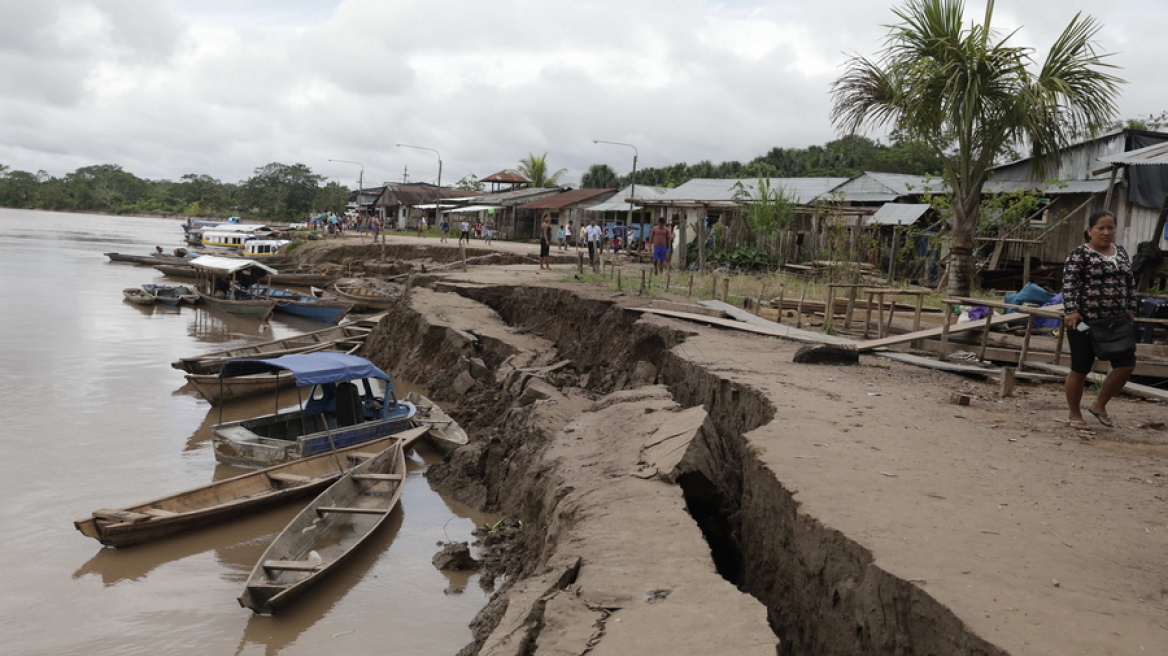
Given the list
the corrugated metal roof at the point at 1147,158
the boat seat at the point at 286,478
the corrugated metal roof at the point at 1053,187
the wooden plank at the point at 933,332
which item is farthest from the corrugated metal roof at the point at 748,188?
the boat seat at the point at 286,478

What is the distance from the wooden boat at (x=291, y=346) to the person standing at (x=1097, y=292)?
1554 centimetres

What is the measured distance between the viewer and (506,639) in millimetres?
4906

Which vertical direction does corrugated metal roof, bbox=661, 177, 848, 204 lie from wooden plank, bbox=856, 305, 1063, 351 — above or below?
above

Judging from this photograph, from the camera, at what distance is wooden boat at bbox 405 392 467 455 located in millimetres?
13797

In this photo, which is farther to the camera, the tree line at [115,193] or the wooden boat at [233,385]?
the tree line at [115,193]

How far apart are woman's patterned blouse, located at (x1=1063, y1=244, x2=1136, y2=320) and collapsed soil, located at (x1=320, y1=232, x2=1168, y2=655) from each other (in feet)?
3.60

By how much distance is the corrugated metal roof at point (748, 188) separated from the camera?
2984 cm

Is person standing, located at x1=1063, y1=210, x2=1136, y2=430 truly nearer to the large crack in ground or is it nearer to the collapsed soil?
the collapsed soil

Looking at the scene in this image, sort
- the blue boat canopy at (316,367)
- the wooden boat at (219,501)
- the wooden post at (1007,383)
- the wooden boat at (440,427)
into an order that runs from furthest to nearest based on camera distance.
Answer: the wooden boat at (440,427), the blue boat canopy at (316,367), the wooden boat at (219,501), the wooden post at (1007,383)

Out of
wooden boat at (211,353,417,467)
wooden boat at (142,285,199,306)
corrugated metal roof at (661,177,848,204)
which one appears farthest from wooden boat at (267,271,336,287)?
wooden boat at (211,353,417,467)

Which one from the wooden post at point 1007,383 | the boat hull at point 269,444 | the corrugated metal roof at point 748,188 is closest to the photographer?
the wooden post at point 1007,383

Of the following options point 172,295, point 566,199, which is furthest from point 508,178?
point 172,295

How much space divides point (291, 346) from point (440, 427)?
9733 millimetres

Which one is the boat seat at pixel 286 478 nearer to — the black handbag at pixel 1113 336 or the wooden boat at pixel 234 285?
the black handbag at pixel 1113 336
